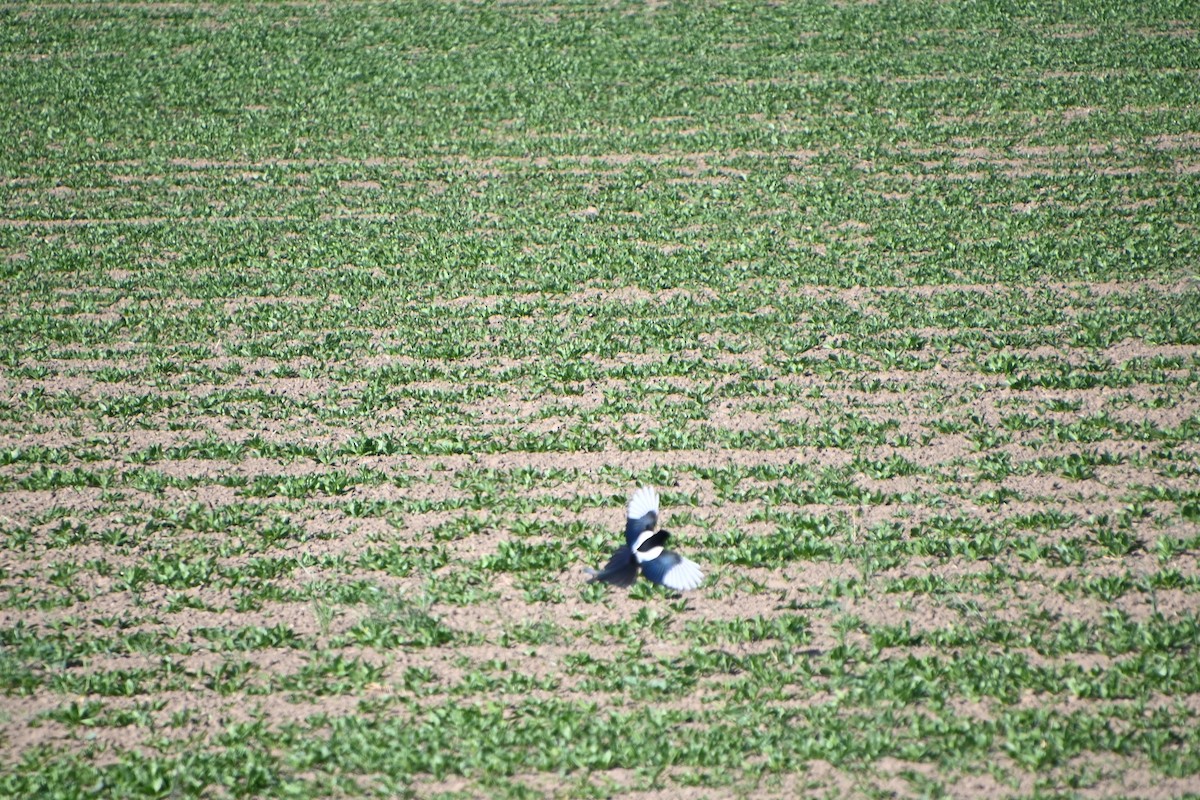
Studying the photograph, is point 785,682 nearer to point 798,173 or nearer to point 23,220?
point 798,173

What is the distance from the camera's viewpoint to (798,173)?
38.6 feet

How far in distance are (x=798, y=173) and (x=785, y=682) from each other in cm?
762

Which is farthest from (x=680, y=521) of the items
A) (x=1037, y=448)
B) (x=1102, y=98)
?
(x=1102, y=98)

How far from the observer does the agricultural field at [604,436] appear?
4859mm

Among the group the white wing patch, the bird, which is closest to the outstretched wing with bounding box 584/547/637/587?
the bird

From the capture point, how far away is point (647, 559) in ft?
18.0

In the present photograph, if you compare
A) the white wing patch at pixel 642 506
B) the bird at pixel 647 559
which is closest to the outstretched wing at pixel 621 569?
the bird at pixel 647 559

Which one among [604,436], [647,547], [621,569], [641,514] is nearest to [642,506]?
[641,514]

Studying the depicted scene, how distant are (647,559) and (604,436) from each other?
1832 millimetres

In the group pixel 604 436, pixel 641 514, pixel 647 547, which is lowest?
pixel 647 547

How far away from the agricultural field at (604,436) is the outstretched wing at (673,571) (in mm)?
242

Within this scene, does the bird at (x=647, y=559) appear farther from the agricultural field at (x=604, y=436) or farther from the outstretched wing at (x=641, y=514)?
the agricultural field at (x=604, y=436)

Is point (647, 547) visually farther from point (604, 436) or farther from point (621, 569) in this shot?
point (604, 436)

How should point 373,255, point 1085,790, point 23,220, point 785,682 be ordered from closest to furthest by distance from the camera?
point 1085,790 → point 785,682 → point 373,255 → point 23,220
